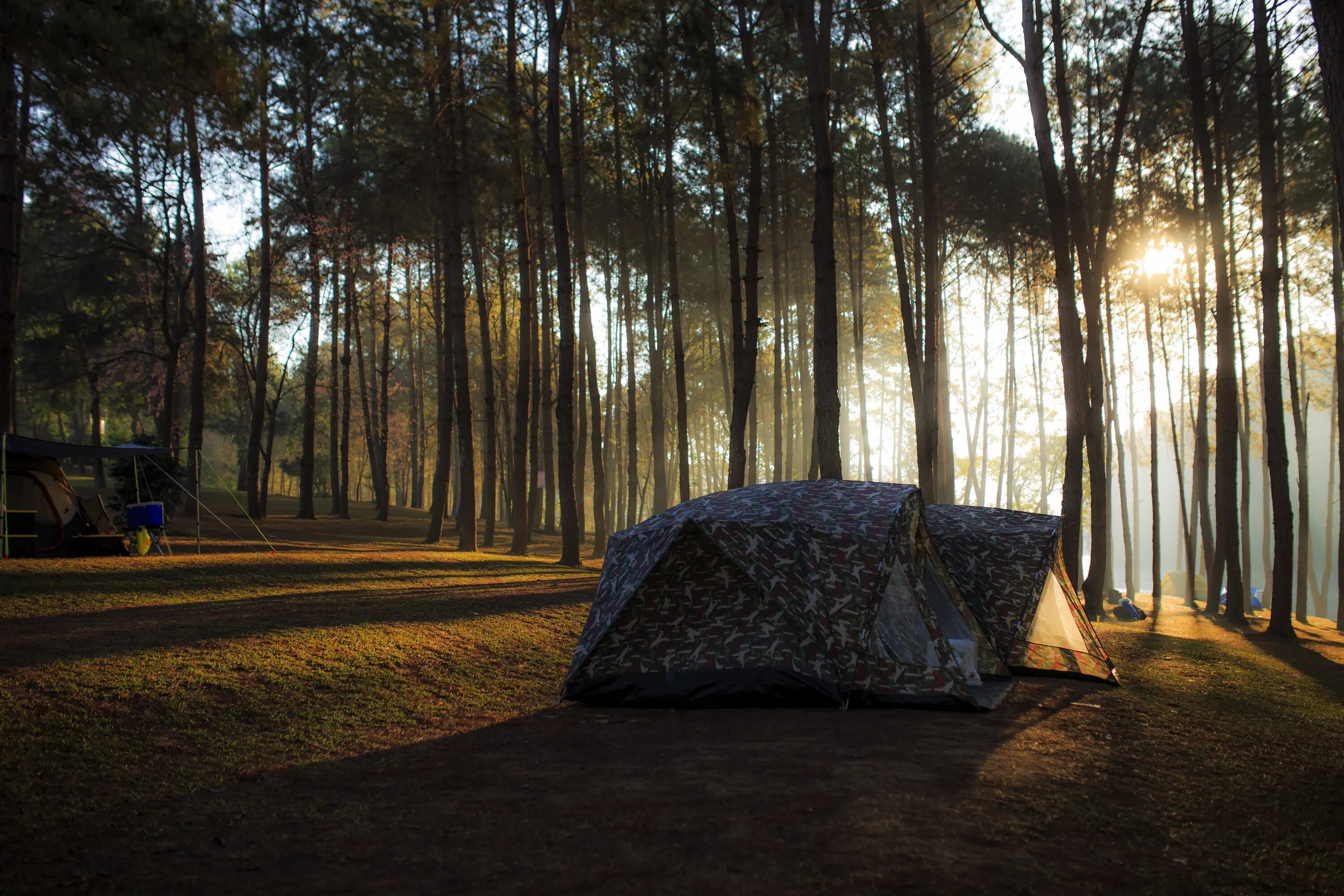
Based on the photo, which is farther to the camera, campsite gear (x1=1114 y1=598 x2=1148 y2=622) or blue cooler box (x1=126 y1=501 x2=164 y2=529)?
campsite gear (x1=1114 y1=598 x2=1148 y2=622)

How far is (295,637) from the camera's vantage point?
29.4 feet

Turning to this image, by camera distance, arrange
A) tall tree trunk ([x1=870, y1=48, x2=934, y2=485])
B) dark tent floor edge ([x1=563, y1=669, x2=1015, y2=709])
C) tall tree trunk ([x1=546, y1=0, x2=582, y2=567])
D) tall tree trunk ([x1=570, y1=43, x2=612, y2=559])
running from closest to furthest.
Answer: dark tent floor edge ([x1=563, y1=669, x2=1015, y2=709]) < tall tree trunk ([x1=546, y1=0, x2=582, y2=567]) < tall tree trunk ([x1=870, y1=48, x2=934, y2=485]) < tall tree trunk ([x1=570, y1=43, x2=612, y2=559])

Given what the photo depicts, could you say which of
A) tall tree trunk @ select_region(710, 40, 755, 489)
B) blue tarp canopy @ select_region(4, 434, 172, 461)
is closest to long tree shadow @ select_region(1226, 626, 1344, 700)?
tall tree trunk @ select_region(710, 40, 755, 489)

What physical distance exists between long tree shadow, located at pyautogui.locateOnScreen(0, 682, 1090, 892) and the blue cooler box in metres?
9.89

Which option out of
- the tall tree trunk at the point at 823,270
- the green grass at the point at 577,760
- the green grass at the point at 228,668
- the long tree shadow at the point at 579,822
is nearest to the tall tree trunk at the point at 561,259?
the green grass at the point at 228,668

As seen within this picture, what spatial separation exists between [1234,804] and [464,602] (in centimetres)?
938

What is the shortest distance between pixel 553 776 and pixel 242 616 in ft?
19.1

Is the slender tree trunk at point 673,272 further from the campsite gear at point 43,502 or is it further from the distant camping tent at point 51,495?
the campsite gear at point 43,502

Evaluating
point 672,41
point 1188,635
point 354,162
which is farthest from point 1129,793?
point 354,162

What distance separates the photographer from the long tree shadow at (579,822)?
3877 millimetres

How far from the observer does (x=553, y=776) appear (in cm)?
550

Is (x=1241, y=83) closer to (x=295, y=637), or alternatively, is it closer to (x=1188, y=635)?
(x=1188, y=635)

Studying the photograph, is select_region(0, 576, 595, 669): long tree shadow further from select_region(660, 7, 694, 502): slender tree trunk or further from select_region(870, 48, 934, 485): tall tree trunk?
select_region(870, 48, 934, 485): tall tree trunk

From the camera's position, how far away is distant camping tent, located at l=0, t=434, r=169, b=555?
500 inches
